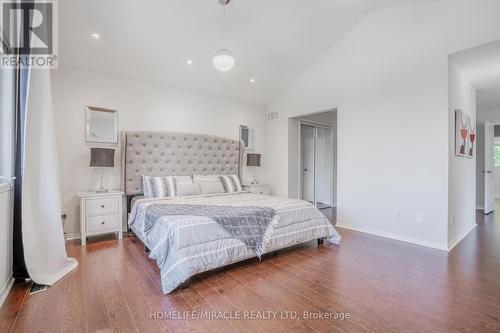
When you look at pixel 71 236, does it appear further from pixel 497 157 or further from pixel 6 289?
pixel 497 157

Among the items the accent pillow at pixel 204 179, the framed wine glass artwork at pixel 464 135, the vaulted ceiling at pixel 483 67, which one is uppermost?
the vaulted ceiling at pixel 483 67

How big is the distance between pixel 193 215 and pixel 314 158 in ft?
14.4

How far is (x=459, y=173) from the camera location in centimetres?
360

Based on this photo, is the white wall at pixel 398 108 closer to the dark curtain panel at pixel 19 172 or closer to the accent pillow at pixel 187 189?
the accent pillow at pixel 187 189

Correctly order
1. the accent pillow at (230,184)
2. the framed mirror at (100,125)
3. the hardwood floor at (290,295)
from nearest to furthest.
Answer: the hardwood floor at (290,295) → the framed mirror at (100,125) → the accent pillow at (230,184)

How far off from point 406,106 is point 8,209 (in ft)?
15.5

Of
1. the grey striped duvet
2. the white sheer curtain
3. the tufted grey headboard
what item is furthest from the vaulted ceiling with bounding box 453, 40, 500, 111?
the white sheer curtain

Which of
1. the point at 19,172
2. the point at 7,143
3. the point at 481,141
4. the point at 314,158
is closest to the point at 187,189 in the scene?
the point at 19,172

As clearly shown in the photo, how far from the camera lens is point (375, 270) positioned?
2.55 m

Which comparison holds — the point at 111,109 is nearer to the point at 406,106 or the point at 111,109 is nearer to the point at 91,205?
the point at 91,205

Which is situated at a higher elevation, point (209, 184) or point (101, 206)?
point (209, 184)

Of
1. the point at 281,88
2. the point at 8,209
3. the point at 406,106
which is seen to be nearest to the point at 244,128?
the point at 281,88

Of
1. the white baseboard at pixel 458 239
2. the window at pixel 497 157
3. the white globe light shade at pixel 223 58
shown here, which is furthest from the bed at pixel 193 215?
the window at pixel 497 157

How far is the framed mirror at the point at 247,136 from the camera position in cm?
535
